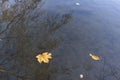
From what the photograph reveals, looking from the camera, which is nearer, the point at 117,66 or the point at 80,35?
the point at 117,66

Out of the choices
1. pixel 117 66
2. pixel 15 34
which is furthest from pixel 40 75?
pixel 117 66

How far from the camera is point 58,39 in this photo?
3.93 metres

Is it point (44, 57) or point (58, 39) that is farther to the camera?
point (58, 39)

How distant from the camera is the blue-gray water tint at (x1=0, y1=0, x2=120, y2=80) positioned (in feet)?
10.7

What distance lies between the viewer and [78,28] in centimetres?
443

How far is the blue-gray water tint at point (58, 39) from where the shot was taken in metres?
3.27

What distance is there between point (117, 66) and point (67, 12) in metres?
1.83

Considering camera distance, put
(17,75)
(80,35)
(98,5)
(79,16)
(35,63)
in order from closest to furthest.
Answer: (17,75), (35,63), (80,35), (79,16), (98,5)

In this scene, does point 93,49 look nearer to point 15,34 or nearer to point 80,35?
point 80,35

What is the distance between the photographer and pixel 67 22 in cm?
455

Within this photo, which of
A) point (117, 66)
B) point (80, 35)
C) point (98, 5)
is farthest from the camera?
point (98, 5)

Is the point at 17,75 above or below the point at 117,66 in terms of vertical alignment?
above

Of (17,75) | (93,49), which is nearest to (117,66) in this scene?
(93,49)

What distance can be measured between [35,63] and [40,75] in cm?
24
